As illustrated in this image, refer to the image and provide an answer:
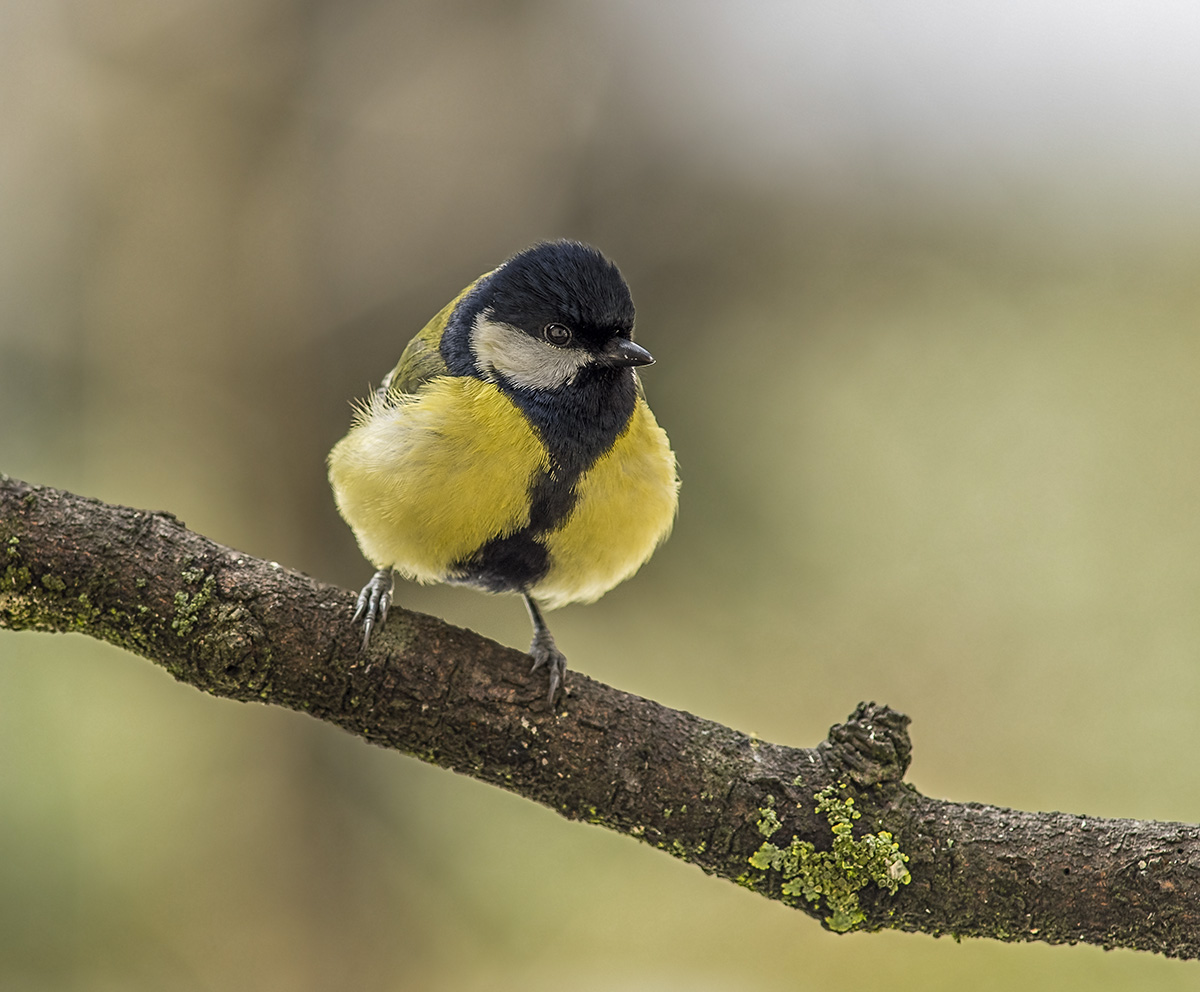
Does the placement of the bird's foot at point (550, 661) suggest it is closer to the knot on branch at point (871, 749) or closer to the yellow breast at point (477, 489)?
the yellow breast at point (477, 489)

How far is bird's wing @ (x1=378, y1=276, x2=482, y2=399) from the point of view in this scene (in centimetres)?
200

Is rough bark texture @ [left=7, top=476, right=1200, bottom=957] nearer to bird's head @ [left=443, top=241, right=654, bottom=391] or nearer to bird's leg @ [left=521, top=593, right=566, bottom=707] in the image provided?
bird's leg @ [left=521, top=593, right=566, bottom=707]

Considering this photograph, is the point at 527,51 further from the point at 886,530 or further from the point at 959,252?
the point at 886,530

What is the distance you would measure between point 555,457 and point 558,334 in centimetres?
23

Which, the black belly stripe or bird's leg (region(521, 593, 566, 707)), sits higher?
the black belly stripe

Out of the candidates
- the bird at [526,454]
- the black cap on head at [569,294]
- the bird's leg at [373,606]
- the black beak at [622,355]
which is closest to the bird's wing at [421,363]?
the bird at [526,454]

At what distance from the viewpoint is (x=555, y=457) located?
1.82 metres

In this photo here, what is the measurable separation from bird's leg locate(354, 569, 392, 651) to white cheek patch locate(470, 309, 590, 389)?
1.37 ft

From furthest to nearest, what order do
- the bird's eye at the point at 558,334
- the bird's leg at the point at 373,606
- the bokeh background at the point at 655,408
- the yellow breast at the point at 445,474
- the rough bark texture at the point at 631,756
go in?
the bokeh background at the point at 655,408, the bird's eye at the point at 558,334, the yellow breast at the point at 445,474, the bird's leg at the point at 373,606, the rough bark texture at the point at 631,756

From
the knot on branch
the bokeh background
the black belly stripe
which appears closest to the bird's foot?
the black belly stripe

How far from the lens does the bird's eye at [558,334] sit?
1900mm

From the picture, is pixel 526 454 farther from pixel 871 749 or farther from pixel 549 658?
pixel 871 749

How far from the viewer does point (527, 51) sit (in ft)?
12.4

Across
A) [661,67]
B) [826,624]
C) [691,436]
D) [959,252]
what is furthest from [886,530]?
[661,67]
